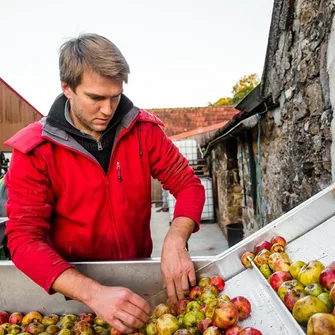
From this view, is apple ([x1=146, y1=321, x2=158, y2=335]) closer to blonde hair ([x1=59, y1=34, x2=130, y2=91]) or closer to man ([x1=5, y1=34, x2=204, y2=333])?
man ([x1=5, y1=34, x2=204, y2=333])

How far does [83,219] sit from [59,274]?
1.53ft

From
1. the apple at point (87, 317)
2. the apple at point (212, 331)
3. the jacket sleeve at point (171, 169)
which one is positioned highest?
the jacket sleeve at point (171, 169)

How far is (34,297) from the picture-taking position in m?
1.92

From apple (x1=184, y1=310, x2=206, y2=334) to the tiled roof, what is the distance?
16.9 meters

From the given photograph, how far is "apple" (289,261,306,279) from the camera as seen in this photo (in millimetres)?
1563

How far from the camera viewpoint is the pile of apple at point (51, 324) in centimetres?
174

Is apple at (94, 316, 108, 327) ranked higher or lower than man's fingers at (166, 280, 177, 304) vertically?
lower

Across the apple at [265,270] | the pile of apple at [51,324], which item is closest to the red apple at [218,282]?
the apple at [265,270]

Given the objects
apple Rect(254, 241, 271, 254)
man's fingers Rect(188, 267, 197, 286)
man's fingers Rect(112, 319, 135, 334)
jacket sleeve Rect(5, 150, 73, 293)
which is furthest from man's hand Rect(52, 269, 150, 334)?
apple Rect(254, 241, 271, 254)

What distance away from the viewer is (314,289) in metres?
1.36

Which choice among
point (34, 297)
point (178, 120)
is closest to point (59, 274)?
point (34, 297)

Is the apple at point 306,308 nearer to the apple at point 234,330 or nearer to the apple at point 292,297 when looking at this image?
the apple at point 292,297

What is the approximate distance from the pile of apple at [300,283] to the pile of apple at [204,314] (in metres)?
0.16

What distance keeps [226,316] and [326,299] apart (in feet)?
1.27
